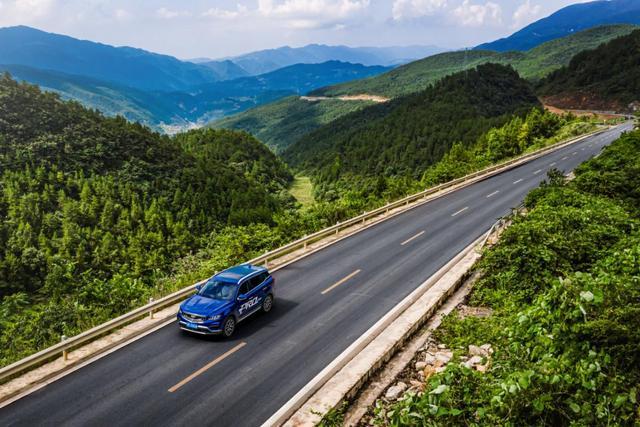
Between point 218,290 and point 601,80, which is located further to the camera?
point 601,80

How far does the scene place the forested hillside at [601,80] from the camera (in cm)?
12138

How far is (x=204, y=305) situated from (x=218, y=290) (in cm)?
88

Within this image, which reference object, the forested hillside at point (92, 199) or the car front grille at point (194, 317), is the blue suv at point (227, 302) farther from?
the forested hillside at point (92, 199)

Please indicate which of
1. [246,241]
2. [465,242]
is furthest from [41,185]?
[465,242]

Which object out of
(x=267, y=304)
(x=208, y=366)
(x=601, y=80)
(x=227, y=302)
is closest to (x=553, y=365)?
(x=208, y=366)

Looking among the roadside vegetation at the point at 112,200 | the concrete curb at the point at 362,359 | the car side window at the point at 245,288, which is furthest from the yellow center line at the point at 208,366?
the roadside vegetation at the point at 112,200

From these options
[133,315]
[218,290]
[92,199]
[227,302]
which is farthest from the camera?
[92,199]

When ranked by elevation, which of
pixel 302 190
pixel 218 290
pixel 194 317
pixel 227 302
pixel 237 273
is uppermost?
pixel 237 273

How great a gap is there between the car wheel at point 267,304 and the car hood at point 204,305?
191cm

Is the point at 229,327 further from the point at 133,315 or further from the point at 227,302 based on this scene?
the point at 133,315

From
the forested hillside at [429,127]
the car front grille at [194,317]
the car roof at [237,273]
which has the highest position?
the car roof at [237,273]

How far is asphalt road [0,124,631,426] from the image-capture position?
34.0ft

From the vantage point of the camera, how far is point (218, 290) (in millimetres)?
14828

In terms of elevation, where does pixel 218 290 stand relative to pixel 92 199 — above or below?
above
